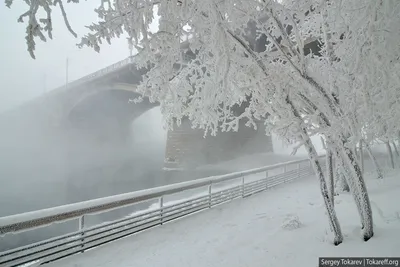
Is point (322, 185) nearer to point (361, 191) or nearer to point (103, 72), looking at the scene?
point (361, 191)

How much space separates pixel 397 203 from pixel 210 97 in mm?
5986

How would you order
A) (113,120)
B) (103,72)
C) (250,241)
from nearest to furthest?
(250,241) → (103,72) → (113,120)

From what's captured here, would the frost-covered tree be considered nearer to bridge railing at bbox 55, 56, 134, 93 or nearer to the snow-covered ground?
the snow-covered ground

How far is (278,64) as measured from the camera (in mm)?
5141

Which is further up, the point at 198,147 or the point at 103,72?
the point at 103,72

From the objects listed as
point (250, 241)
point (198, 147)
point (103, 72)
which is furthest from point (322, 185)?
point (103, 72)

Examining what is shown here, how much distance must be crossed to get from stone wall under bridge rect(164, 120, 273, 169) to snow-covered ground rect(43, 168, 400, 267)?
23831mm

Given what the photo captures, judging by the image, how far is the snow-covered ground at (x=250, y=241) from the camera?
4816 millimetres

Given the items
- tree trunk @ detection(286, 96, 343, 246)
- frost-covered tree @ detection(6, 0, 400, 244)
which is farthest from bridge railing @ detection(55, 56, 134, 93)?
tree trunk @ detection(286, 96, 343, 246)

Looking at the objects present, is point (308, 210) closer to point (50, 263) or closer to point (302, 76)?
point (302, 76)

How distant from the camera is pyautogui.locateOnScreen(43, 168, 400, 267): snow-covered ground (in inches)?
190

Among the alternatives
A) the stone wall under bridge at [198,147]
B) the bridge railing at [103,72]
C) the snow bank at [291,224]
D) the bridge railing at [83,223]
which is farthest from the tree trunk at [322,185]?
the bridge railing at [103,72]

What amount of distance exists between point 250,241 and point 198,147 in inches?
1063

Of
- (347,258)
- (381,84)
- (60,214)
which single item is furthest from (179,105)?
(347,258)
